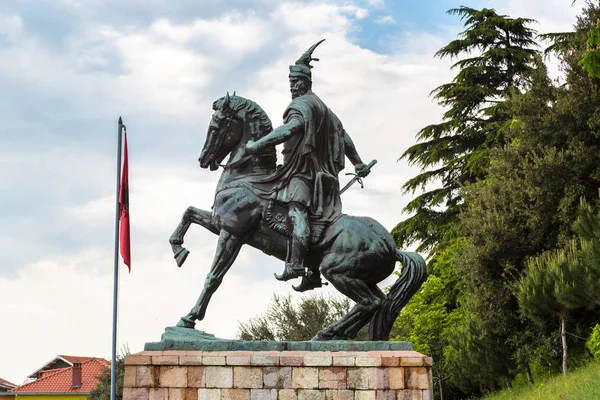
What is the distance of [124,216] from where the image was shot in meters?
17.0

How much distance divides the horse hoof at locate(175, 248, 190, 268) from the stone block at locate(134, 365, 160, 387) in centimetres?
145

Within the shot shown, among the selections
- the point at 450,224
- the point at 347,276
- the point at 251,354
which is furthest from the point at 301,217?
the point at 450,224

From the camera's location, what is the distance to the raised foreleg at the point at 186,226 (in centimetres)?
1001

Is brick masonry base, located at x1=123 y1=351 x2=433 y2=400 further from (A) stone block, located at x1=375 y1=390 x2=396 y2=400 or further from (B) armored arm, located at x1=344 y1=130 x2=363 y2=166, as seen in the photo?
(B) armored arm, located at x1=344 y1=130 x2=363 y2=166

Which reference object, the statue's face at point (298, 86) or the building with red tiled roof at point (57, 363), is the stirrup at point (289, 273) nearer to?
the statue's face at point (298, 86)

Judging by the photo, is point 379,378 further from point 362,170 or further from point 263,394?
point 362,170

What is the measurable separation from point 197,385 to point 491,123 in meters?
24.6

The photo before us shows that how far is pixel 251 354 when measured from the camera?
Answer: 29.4 feet

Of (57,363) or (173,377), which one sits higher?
(57,363)

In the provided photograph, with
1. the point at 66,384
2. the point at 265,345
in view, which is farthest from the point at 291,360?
the point at 66,384

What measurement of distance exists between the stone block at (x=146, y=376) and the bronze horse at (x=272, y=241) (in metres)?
0.71

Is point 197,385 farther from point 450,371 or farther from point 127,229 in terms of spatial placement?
point 450,371

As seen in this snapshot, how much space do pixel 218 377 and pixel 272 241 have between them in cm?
174

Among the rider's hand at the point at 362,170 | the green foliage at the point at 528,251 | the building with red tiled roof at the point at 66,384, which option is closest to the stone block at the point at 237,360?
the rider's hand at the point at 362,170
